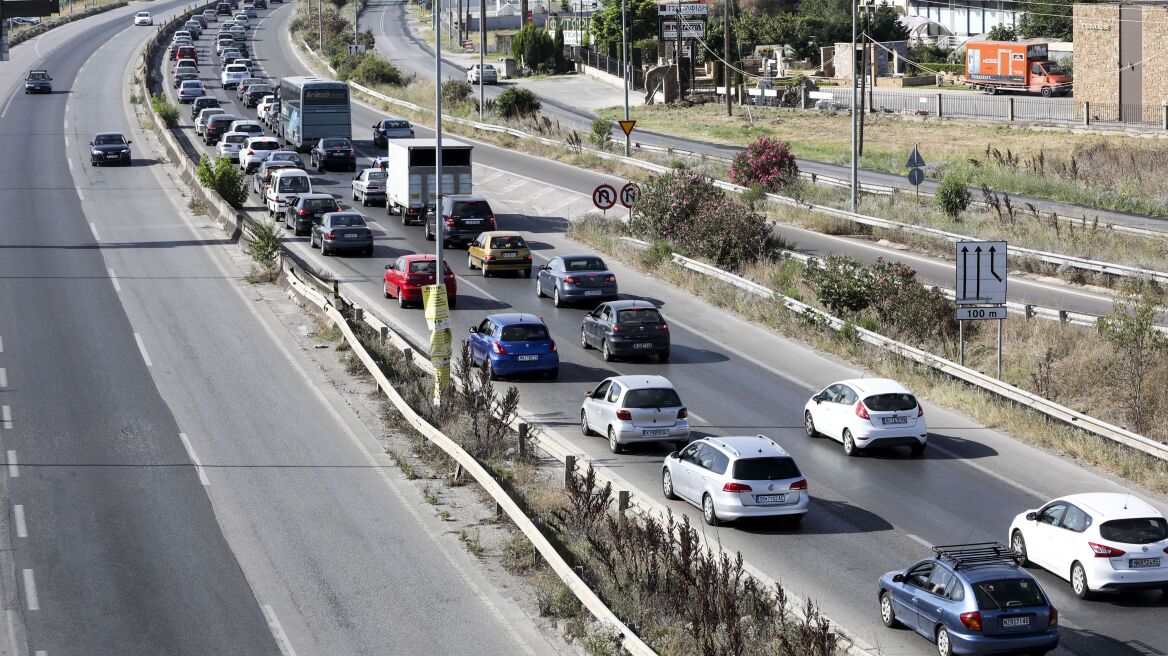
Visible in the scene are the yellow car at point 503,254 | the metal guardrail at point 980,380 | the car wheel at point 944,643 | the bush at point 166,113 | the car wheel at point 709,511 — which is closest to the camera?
the car wheel at point 944,643

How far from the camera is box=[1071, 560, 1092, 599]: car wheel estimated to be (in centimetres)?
Result: 1752

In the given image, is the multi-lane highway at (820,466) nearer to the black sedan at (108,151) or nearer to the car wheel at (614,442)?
the car wheel at (614,442)

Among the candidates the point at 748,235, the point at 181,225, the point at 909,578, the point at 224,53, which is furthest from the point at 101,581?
the point at 224,53

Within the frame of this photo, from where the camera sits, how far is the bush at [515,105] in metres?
77.2

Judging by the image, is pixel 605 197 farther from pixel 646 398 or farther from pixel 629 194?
pixel 646 398

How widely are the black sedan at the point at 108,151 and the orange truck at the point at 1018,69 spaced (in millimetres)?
57562

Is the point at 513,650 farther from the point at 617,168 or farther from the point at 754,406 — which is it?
the point at 617,168

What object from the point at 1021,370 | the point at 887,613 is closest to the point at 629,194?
the point at 1021,370

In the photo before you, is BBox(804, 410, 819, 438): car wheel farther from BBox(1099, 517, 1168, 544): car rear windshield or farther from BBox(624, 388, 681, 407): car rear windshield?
BBox(1099, 517, 1168, 544): car rear windshield

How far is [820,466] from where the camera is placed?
23766 mm

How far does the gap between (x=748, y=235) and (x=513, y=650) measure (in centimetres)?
2707

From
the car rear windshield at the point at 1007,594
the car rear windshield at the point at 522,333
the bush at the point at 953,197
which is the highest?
the bush at the point at 953,197

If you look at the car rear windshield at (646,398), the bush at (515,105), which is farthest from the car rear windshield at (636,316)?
the bush at (515,105)

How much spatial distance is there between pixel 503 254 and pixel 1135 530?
83.5ft
